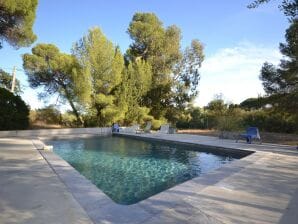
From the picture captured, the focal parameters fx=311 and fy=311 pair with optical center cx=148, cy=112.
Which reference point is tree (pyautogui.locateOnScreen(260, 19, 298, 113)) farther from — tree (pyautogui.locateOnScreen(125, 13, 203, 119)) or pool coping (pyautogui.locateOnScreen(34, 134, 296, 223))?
pool coping (pyautogui.locateOnScreen(34, 134, 296, 223))

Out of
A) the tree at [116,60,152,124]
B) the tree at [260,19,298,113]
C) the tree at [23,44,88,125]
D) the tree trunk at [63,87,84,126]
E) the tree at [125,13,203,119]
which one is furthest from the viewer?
the tree at [125,13,203,119]

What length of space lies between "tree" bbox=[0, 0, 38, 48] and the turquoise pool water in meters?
6.14

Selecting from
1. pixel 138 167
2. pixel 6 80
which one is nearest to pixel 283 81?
pixel 138 167

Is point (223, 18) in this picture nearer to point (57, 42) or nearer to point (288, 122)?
point (288, 122)

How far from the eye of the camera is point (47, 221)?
11.5 feet

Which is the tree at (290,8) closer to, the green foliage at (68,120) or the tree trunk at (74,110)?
the tree trunk at (74,110)

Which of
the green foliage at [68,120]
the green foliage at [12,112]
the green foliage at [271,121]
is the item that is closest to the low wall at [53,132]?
the green foliage at [12,112]

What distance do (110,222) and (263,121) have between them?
1777 centimetres

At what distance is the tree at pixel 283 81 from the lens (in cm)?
1559

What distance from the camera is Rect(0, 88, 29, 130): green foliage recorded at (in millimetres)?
15312

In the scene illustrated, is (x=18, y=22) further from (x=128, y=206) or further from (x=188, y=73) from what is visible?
(x=188, y=73)

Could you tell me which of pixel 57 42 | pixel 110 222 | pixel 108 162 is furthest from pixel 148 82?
pixel 110 222

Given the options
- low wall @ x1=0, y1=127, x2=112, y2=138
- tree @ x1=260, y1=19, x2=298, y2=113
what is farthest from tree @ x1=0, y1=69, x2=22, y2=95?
tree @ x1=260, y1=19, x2=298, y2=113

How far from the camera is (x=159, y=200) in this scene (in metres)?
4.47
